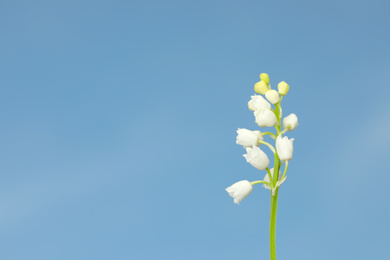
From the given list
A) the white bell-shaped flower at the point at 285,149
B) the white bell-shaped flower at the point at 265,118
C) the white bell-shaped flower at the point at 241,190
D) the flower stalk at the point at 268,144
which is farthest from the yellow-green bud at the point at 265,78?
the white bell-shaped flower at the point at 241,190

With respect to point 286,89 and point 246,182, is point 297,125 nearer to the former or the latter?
point 286,89

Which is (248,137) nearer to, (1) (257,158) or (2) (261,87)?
(1) (257,158)

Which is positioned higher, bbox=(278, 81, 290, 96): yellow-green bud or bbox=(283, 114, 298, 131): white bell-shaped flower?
bbox=(278, 81, 290, 96): yellow-green bud

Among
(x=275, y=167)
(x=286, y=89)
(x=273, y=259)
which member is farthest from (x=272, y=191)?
(x=286, y=89)

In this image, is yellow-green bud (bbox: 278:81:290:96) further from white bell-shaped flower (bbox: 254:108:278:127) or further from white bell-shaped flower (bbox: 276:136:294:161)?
white bell-shaped flower (bbox: 276:136:294:161)

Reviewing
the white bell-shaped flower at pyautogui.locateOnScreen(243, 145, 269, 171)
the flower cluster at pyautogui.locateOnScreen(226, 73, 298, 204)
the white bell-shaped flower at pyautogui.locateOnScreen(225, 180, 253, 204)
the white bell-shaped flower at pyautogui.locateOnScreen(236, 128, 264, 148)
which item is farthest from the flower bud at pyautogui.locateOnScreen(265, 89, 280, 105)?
the white bell-shaped flower at pyautogui.locateOnScreen(225, 180, 253, 204)

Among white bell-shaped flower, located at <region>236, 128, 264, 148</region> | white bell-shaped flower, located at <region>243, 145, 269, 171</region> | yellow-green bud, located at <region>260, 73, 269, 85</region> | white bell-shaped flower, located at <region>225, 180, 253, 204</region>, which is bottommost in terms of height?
white bell-shaped flower, located at <region>225, 180, 253, 204</region>

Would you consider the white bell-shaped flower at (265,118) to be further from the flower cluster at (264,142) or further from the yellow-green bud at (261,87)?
the yellow-green bud at (261,87)
